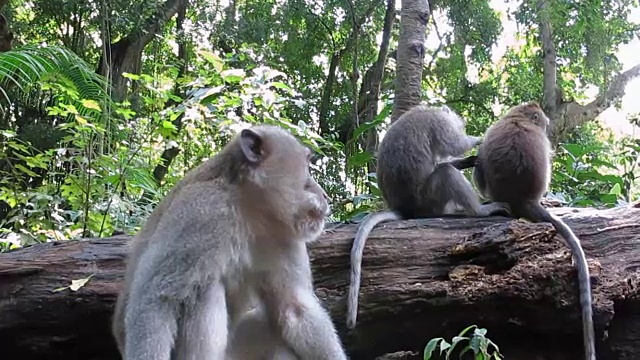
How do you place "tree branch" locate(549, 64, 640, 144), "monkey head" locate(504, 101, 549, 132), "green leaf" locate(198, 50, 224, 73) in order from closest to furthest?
"monkey head" locate(504, 101, 549, 132)
"green leaf" locate(198, 50, 224, 73)
"tree branch" locate(549, 64, 640, 144)

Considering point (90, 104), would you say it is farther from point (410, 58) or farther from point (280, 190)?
point (280, 190)

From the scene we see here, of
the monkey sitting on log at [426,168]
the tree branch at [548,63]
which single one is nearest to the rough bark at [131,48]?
the tree branch at [548,63]

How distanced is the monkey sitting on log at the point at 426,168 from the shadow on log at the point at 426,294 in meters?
0.64

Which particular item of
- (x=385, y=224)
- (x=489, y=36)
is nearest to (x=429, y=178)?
(x=385, y=224)

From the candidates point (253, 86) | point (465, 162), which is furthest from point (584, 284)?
point (253, 86)

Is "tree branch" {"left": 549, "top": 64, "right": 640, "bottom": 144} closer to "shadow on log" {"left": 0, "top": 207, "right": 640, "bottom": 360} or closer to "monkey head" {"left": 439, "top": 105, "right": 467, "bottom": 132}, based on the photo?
"monkey head" {"left": 439, "top": 105, "right": 467, "bottom": 132}

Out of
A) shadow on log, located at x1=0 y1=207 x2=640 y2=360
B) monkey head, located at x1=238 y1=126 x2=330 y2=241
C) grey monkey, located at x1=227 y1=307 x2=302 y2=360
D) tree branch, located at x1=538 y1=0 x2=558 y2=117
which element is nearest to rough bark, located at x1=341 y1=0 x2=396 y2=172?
tree branch, located at x1=538 y1=0 x2=558 y2=117

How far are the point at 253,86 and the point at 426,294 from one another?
11.1 feet

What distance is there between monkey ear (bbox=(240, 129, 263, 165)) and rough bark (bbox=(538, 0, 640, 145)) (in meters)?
7.76

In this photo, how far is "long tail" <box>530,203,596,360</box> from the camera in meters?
3.62

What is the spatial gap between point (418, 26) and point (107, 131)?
2954 mm

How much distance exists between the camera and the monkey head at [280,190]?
120 inches

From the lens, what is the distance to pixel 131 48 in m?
12.4

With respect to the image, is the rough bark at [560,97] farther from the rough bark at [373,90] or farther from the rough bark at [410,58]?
the rough bark at [410,58]
